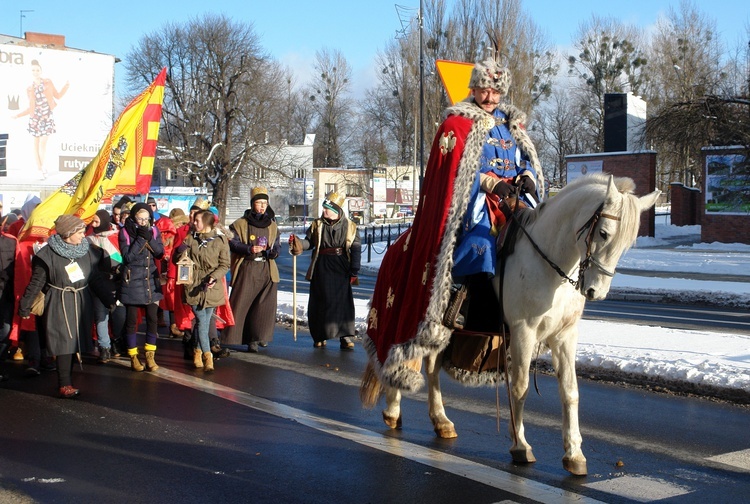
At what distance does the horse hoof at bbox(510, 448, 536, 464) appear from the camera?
221 inches

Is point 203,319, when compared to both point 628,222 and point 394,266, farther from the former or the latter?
point 628,222

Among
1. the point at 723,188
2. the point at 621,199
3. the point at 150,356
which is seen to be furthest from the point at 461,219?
the point at 723,188

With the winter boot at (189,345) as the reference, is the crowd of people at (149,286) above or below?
above

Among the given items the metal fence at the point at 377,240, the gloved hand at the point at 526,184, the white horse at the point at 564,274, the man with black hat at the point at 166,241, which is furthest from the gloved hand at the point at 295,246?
the metal fence at the point at 377,240

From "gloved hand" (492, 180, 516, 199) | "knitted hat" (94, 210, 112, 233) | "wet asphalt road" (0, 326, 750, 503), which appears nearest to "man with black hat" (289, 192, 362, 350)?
"wet asphalt road" (0, 326, 750, 503)

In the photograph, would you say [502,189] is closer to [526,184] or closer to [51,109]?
[526,184]

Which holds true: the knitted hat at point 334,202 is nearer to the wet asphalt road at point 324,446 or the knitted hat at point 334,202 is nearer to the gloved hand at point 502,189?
the wet asphalt road at point 324,446

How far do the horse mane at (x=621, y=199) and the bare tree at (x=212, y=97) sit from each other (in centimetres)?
4921

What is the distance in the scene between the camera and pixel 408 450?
602 cm

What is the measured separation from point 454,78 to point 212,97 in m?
46.0

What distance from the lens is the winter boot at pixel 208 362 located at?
930cm

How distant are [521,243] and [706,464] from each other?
190cm

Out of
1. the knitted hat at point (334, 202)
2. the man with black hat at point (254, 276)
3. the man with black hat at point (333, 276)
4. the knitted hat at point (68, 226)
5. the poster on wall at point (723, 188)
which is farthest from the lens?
the poster on wall at point (723, 188)

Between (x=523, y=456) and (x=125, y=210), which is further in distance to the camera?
(x=125, y=210)
